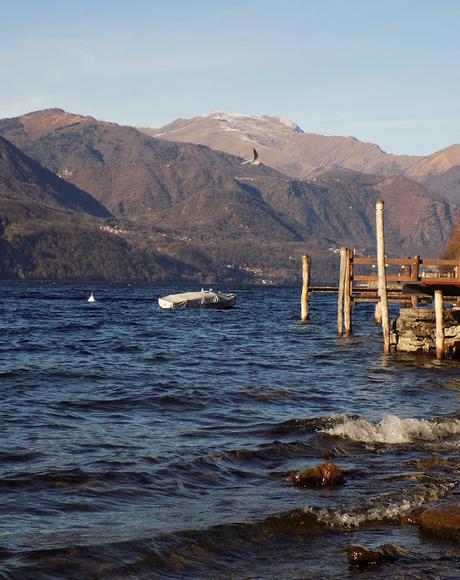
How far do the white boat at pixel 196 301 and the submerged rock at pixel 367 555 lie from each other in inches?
2708

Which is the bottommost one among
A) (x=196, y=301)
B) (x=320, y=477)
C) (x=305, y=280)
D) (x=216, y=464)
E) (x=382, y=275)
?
(x=196, y=301)

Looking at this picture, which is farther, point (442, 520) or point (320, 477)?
point (320, 477)

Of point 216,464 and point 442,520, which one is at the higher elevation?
point 442,520

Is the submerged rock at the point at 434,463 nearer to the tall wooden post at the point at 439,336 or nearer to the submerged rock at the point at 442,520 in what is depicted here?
the submerged rock at the point at 442,520

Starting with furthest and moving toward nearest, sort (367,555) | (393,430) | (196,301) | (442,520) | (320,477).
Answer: (196,301) < (393,430) < (320,477) < (442,520) < (367,555)

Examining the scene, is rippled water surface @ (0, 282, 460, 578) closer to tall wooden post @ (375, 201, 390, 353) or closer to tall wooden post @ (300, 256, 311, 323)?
tall wooden post @ (375, 201, 390, 353)

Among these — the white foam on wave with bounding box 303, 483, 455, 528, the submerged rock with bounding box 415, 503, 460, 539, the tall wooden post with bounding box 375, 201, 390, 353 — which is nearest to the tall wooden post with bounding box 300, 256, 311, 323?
the tall wooden post with bounding box 375, 201, 390, 353

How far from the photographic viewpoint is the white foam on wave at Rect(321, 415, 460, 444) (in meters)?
17.3

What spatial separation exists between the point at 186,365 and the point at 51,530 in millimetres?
19823

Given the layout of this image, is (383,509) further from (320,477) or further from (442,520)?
(320,477)

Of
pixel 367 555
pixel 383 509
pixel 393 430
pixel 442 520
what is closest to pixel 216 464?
pixel 383 509

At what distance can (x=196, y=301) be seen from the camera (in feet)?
265

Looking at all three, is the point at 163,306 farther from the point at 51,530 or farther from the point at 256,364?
the point at 51,530

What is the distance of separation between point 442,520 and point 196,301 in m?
69.6
